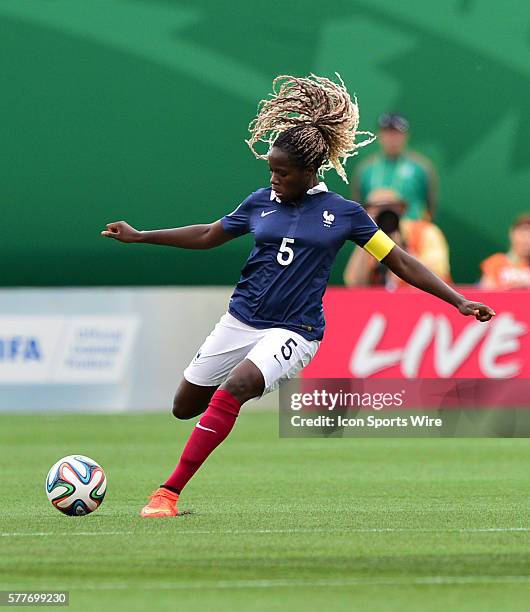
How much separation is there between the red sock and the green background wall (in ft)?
35.8

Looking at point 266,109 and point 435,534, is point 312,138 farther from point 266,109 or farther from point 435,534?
point 435,534

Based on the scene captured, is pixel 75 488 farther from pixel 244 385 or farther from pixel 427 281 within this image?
pixel 427 281

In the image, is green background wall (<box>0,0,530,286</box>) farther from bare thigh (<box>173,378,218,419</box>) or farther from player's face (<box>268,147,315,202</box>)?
player's face (<box>268,147,315,202</box>)

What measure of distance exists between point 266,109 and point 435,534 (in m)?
2.92

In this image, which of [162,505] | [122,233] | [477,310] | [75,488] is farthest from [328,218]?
[75,488]

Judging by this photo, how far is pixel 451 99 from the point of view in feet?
63.8

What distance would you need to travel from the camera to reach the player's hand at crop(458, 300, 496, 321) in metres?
8.00

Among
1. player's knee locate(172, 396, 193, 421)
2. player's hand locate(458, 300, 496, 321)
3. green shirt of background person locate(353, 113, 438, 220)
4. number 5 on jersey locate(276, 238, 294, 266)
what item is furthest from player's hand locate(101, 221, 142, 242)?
green shirt of background person locate(353, 113, 438, 220)

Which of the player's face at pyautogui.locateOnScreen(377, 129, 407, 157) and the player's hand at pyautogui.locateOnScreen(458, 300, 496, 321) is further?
the player's face at pyautogui.locateOnScreen(377, 129, 407, 157)

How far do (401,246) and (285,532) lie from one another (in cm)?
1037

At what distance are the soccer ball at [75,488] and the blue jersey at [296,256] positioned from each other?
121cm

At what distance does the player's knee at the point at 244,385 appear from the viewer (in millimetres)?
7965

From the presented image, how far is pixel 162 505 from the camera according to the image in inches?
316

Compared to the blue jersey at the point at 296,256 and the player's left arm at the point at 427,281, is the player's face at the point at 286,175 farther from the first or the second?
the player's left arm at the point at 427,281
